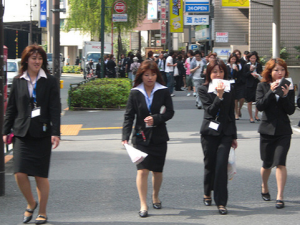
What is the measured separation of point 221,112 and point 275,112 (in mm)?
748

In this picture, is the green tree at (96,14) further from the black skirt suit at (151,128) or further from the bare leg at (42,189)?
→ the bare leg at (42,189)

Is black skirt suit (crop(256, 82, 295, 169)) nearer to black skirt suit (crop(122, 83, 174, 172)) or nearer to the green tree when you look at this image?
black skirt suit (crop(122, 83, 174, 172))

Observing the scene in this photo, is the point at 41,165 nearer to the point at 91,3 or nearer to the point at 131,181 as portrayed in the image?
the point at 131,181

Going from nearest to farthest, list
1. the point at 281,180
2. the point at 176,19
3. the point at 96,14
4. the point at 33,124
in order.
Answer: the point at 33,124
the point at 281,180
the point at 176,19
the point at 96,14

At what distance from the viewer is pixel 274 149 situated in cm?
597

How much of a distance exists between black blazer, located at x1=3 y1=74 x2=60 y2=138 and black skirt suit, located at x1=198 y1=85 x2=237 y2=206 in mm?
1621

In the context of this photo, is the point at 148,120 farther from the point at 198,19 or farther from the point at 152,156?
the point at 198,19

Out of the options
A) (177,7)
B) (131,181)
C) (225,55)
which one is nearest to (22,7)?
(177,7)

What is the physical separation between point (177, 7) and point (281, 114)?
30937 mm

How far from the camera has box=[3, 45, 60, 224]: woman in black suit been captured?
510cm

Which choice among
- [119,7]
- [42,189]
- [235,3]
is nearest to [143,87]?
[42,189]

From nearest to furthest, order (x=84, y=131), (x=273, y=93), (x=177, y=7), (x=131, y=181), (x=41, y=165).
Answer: (x=41, y=165), (x=273, y=93), (x=131, y=181), (x=84, y=131), (x=177, y=7)

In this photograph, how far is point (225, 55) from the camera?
94.0ft

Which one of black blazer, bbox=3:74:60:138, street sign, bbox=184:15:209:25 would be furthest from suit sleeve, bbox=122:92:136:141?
street sign, bbox=184:15:209:25
